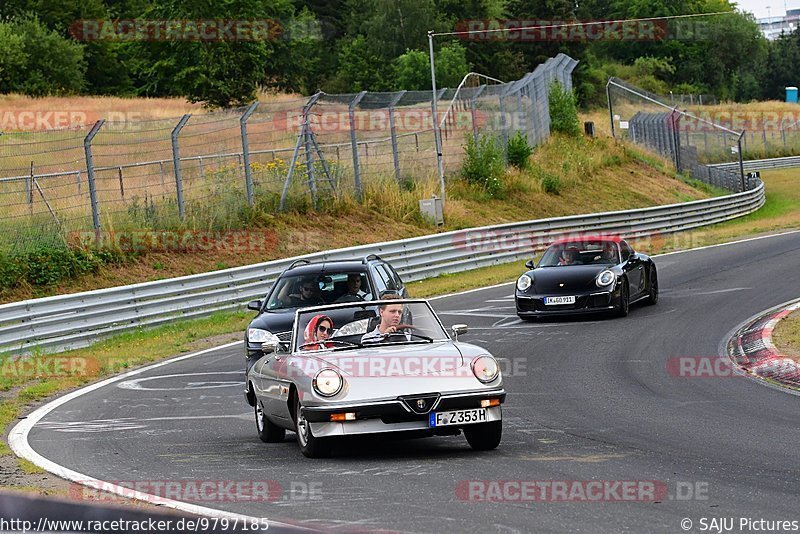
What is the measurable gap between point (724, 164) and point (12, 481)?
59.4 meters

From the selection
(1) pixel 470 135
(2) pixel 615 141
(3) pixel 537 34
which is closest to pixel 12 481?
(1) pixel 470 135

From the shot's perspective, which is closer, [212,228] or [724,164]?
[212,228]

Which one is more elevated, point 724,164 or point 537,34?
point 537,34

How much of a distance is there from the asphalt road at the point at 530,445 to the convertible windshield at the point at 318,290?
1194mm

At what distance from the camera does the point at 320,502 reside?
24.3 feet

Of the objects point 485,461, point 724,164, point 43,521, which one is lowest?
point 724,164

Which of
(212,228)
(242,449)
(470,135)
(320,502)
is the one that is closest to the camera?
(320,502)

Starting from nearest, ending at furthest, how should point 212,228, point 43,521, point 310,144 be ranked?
point 43,521 → point 212,228 → point 310,144

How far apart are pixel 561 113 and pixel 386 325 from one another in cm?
3922

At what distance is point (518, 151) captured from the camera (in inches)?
1633

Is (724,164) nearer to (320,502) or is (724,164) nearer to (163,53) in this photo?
(163,53)
